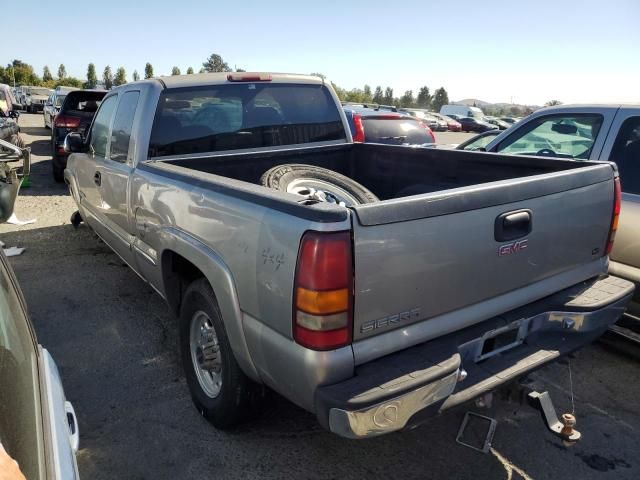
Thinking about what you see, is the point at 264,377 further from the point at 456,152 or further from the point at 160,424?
the point at 456,152

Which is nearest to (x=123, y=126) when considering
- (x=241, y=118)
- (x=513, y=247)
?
(x=241, y=118)

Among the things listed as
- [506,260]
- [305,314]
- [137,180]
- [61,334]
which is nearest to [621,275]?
[506,260]

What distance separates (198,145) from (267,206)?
6.35ft

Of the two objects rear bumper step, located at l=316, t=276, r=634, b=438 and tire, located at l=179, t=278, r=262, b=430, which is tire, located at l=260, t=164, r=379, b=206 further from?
rear bumper step, located at l=316, t=276, r=634, b=438

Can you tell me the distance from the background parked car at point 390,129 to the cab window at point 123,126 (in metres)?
5.37

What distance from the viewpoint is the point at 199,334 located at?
2992 mm

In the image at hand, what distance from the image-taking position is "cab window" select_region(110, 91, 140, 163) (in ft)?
12.6

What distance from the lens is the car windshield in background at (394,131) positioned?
9.25 m

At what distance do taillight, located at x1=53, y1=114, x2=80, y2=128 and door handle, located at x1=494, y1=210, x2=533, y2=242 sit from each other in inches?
390

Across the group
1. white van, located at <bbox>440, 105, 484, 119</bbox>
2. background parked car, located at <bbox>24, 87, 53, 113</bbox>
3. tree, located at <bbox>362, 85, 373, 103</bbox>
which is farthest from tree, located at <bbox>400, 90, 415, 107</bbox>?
background parked car, located at <bbox>24, 87, 53, 113</bbox>

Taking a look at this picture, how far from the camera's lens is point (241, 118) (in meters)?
4.00

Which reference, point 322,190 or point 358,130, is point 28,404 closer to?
point 322,190

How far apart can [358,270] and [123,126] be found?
2884 millimetres

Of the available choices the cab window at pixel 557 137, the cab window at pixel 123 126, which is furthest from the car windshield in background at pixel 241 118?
the cab window at pixel 557 137
